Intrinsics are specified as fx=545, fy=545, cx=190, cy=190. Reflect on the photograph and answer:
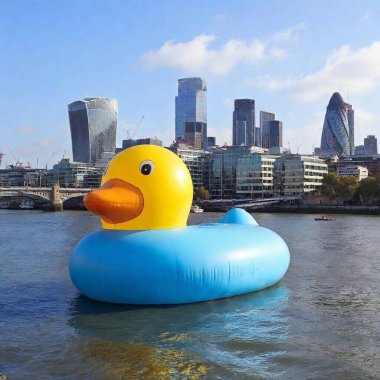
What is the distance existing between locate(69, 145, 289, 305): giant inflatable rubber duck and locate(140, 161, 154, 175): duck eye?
0.10ft

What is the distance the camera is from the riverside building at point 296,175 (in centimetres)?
14212

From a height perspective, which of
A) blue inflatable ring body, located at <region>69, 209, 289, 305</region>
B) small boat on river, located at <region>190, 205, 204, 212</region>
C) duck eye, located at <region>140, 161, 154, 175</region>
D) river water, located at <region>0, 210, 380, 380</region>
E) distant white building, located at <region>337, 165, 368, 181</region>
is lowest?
small boat on river, located at <region>190, 205, 204, 212</region>

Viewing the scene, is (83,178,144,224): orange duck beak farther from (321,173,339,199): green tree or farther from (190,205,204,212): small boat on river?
(321,173,339,199): green tree

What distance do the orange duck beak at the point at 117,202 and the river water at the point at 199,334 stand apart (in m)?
2.90

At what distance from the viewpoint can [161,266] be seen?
1623 centimetres

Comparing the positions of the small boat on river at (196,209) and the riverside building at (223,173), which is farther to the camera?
the riverside building at (223,173)

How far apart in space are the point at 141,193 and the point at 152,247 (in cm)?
180

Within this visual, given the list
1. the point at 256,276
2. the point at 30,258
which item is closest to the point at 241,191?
the point at 30,258

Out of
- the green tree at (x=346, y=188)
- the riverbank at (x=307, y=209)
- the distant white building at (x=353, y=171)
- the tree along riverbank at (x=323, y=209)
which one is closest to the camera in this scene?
the tree along riverbank at (x=323, y=209)

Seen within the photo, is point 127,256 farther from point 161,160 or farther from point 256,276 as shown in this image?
point 256,276

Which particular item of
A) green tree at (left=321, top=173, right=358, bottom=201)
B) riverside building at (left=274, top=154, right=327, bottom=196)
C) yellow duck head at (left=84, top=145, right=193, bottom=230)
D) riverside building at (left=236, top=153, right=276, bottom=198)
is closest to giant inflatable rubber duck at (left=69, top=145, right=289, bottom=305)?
yellow duck head at (left=84, top=145, right=193, bottom=230)

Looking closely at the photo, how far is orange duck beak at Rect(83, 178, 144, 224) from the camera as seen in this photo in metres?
16.7

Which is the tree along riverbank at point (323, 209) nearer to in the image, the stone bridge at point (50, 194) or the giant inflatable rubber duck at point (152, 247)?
the stone bridge at point (50, 194)

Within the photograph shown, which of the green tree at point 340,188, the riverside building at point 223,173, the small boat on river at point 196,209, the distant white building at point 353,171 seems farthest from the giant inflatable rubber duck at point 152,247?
the distant white building at point 353,171
